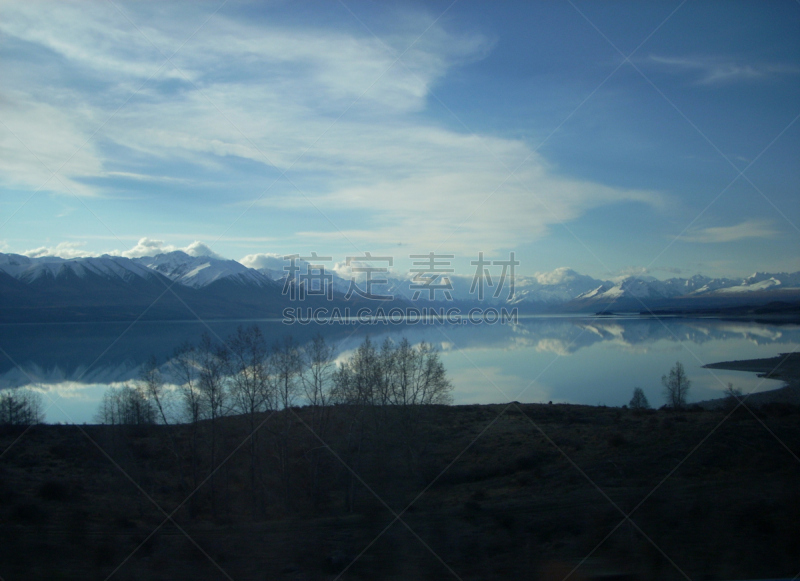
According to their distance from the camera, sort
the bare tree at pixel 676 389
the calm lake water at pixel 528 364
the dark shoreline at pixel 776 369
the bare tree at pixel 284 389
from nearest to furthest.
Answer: the bare tree at pixel 284 389 < the bare tree at pixel 676 389 < the calm lake water at pixel 528 364 < the dark shoreline at pixel 776 369

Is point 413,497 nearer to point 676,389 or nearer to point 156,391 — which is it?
point 156,391

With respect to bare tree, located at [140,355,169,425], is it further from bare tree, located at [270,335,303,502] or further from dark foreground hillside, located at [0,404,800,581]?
bare tree, located at [270,335,303,502]

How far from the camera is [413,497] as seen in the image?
962 cm

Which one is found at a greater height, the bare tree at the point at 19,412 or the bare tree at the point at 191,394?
the bare tree at the point at 191,394

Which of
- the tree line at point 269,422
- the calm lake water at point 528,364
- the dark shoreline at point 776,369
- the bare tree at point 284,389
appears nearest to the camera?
the tree line at point 269,422

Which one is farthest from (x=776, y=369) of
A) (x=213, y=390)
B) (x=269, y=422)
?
(x=213, y=390)

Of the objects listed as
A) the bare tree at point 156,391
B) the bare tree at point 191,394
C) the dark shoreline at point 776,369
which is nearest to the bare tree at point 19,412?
the bare tree at point 156,391

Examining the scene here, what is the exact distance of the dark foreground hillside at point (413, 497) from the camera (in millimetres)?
4246

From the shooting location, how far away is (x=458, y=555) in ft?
14.4

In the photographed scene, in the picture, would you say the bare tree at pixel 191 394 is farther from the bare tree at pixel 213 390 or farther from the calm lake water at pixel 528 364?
the calm lake water at pixel 528 364

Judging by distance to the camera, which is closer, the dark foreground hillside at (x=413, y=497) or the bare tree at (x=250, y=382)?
the dark foreground hillside at (x=413, y=497)

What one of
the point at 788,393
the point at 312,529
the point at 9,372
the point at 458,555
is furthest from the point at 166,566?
the point at 9,372

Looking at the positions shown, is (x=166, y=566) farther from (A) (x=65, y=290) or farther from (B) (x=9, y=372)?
(A) (x=65, y=290)

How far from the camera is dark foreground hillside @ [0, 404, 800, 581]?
4.25 m
